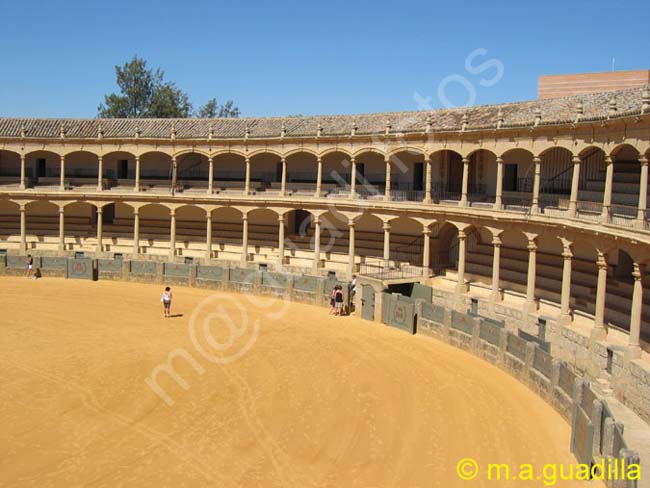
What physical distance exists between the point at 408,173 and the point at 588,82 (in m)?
10.2

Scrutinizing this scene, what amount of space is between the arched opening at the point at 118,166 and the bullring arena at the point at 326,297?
0.20 m

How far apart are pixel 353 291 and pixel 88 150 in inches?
782

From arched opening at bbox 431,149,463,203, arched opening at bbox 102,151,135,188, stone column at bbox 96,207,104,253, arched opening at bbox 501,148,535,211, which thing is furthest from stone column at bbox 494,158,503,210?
arched opening at bbox 102,151,135,188

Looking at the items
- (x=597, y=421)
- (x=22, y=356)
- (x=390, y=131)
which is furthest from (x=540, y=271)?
(x=22, y=356)

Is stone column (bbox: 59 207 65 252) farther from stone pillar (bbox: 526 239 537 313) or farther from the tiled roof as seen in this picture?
stone pillar (bbox: 526 239 537 313)

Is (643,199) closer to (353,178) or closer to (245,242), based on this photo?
(353,178)

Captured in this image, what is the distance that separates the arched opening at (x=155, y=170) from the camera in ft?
136

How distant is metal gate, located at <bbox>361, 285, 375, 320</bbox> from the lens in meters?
27.5

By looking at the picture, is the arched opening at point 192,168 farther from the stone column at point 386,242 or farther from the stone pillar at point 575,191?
the stone pillar at point 575,191

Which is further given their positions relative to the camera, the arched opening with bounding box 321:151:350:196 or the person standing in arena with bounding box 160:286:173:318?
the arched opening with bounding box 321:151:350:196

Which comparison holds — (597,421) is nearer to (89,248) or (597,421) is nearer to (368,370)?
(368,370)

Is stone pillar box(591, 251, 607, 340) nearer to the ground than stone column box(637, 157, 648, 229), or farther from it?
nearer to the ground

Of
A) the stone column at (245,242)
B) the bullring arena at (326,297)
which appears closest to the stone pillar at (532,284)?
the bullring arena at (326,297)

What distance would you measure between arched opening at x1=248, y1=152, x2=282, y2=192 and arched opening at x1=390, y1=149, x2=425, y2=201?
7.81 m
